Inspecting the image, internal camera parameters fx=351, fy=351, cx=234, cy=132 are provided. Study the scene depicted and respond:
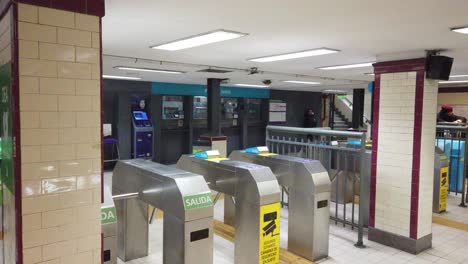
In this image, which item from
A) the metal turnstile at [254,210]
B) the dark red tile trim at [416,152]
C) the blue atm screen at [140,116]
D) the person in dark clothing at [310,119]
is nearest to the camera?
the metal turnstile at [254,210]

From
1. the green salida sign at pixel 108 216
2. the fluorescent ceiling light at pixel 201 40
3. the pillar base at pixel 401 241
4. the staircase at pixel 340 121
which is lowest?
the pillar base at pixel 401 241

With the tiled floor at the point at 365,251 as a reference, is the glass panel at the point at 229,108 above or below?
above

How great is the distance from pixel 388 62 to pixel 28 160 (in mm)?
4186

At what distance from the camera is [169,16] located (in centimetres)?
274

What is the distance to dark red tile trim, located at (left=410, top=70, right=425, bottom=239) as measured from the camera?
4.19 meters

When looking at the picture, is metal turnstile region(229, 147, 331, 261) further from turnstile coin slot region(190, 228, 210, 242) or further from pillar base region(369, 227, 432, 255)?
turnstile coin slot region(190, 228, 210, 242)

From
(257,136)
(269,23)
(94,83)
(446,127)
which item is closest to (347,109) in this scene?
(257,136)

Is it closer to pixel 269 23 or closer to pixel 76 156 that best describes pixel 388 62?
pixel 269 23

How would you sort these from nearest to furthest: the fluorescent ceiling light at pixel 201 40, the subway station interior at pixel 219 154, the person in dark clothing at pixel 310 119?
the subway station interior at pixel 219 154 → the fluorescent ceiling light at pixel 201 40 → the person in dark clothing at pixel 310 119

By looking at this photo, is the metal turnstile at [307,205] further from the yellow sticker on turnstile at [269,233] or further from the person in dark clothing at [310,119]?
the person in dark clothing at [310,119]

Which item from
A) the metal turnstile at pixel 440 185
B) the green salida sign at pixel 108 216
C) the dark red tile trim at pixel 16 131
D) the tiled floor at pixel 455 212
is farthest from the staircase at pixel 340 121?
the dark red tile trim at pixel 16 131

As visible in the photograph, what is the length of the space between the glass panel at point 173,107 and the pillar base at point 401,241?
22.5ft

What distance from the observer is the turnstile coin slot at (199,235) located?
285 centimetres

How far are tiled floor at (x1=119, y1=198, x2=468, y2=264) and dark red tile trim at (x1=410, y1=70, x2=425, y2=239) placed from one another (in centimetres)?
34
